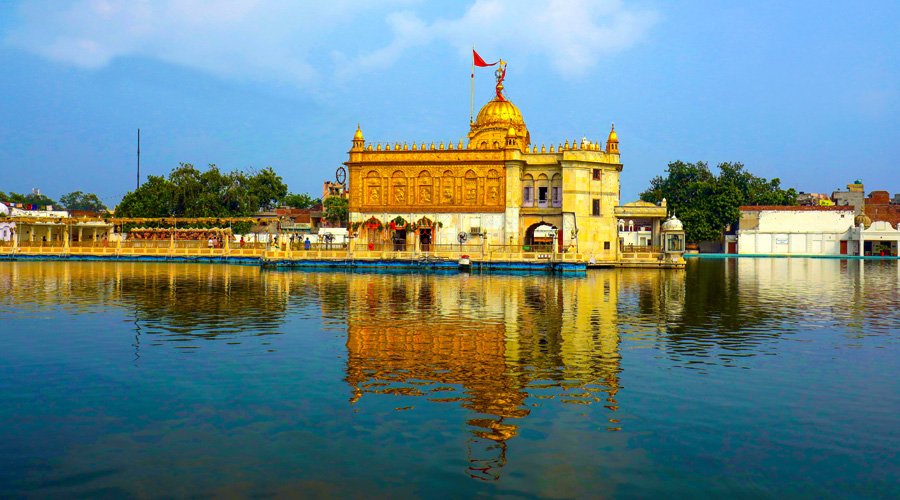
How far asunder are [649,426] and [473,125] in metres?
62.8

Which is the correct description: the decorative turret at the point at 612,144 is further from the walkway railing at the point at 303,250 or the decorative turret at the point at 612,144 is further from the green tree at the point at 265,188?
the green tree at the point at 265,188

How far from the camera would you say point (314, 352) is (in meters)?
16.9

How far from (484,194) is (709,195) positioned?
47.3 m

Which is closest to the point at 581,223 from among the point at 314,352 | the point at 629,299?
the point at 629,299

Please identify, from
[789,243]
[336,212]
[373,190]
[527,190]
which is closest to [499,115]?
[527,190]

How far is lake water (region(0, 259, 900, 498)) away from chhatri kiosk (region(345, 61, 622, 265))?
1425 inches

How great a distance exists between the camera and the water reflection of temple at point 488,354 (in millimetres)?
11875

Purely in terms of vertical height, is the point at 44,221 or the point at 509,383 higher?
the point at 44,221

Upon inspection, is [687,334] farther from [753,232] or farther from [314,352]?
[753,232]

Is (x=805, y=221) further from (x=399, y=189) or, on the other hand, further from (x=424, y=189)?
(x=399, y=189)

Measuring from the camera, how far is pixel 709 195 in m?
96.4

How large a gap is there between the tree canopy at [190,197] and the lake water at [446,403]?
6871 centimetres

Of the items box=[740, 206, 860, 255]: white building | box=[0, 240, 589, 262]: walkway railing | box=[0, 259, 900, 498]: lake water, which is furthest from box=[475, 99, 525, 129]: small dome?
box=[0, 259, 900, 498]: lake water

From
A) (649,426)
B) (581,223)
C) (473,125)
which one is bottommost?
Answer: (649,426)
